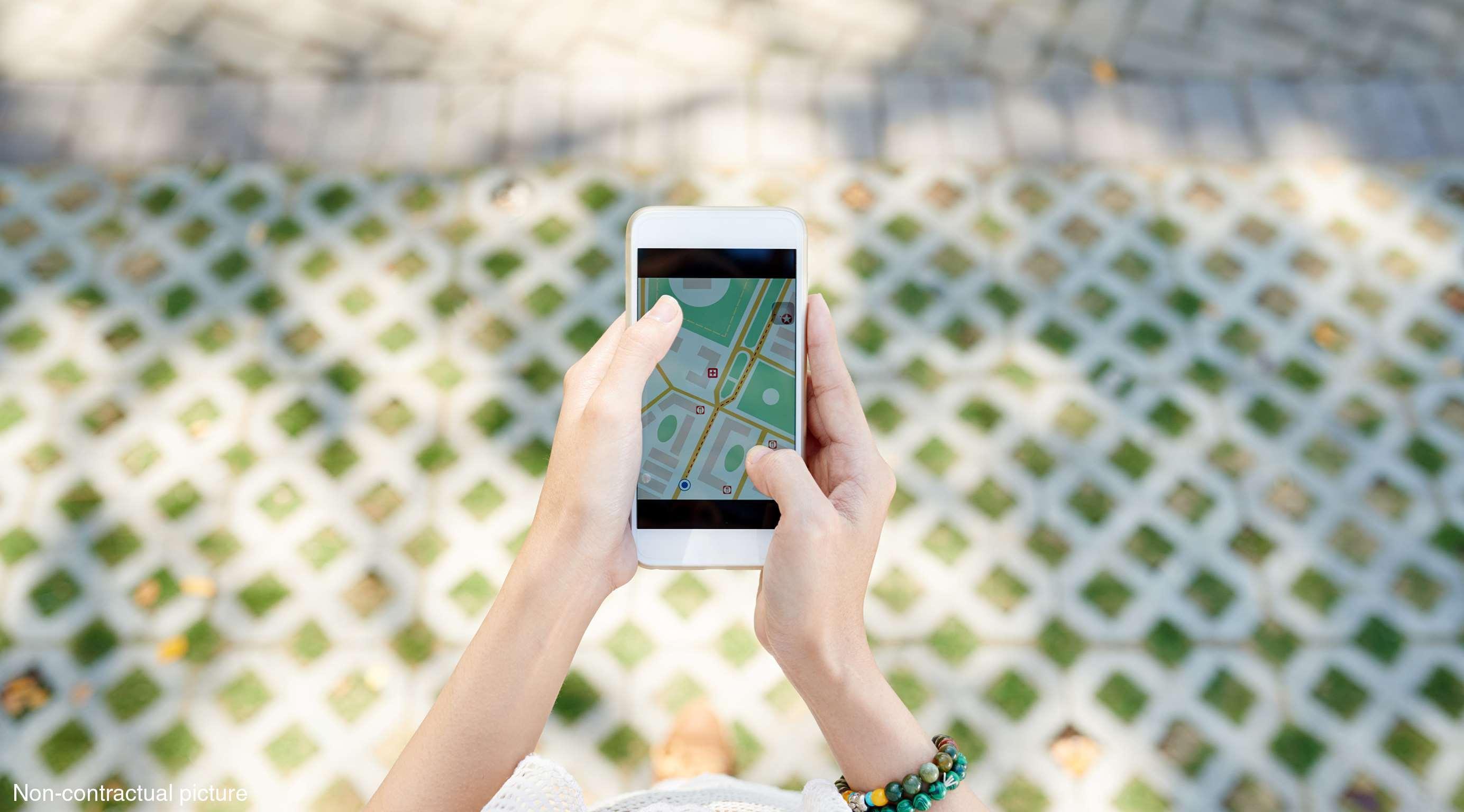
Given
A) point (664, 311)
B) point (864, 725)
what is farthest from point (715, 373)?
point (864, 725)

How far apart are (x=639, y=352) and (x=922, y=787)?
941 mm

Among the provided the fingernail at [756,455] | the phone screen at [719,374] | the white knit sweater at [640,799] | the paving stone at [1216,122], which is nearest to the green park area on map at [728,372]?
the phone screen at [719,374]

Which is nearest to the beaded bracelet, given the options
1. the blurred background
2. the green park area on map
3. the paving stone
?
the green park area on map

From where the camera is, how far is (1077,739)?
108 inches

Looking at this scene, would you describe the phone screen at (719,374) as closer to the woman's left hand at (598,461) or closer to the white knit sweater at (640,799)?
the woman's left hand at (598,461)

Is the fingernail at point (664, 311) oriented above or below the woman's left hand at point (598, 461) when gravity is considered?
above

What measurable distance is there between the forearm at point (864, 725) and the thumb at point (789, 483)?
273 mm

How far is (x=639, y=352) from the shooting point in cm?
170

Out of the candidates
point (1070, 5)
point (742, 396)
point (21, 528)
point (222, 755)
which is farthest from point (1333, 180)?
point (21, 528)

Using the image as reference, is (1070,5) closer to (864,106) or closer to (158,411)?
(864,106)

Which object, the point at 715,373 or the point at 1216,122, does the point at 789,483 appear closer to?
the point at 715,373

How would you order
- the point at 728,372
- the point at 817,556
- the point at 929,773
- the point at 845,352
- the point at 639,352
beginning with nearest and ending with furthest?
the point at 929,773
the point at 817,556
the point at 639,352
the point at 728,372
the point at 845,352

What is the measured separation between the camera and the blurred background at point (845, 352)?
2777 mm

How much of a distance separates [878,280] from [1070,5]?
182cm
